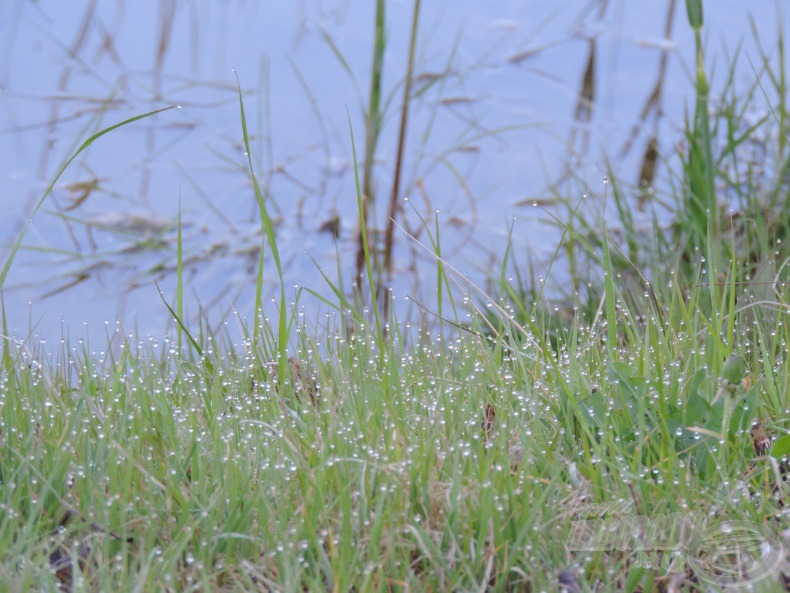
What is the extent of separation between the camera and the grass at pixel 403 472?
1.04m

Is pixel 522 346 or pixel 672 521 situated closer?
pixel 672 521

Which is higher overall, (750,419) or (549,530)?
(750,419)

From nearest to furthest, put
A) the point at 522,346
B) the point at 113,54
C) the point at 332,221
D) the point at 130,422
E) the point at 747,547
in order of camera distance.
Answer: the point at 747,547 < the point at 130,422 < the point at 522,346 < the point at 332,221 < the point at 113,54

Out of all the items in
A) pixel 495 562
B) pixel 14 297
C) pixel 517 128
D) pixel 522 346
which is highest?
pixel 517 128

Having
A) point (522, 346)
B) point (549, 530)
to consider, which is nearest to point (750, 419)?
point (549, 530)

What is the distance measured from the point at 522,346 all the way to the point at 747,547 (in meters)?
0.65

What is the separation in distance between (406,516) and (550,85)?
2905mm

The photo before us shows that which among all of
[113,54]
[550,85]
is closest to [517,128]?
[550,85]

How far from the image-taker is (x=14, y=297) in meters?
2.93

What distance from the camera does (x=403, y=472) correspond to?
114cm

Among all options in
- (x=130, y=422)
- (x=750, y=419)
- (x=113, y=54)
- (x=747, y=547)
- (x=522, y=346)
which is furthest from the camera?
(x=113, y=54)

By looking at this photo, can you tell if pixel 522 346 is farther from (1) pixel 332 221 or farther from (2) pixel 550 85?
(2) pixel 550 85

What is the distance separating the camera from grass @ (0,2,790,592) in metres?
1.04

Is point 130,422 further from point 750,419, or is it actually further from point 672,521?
point 750,419
